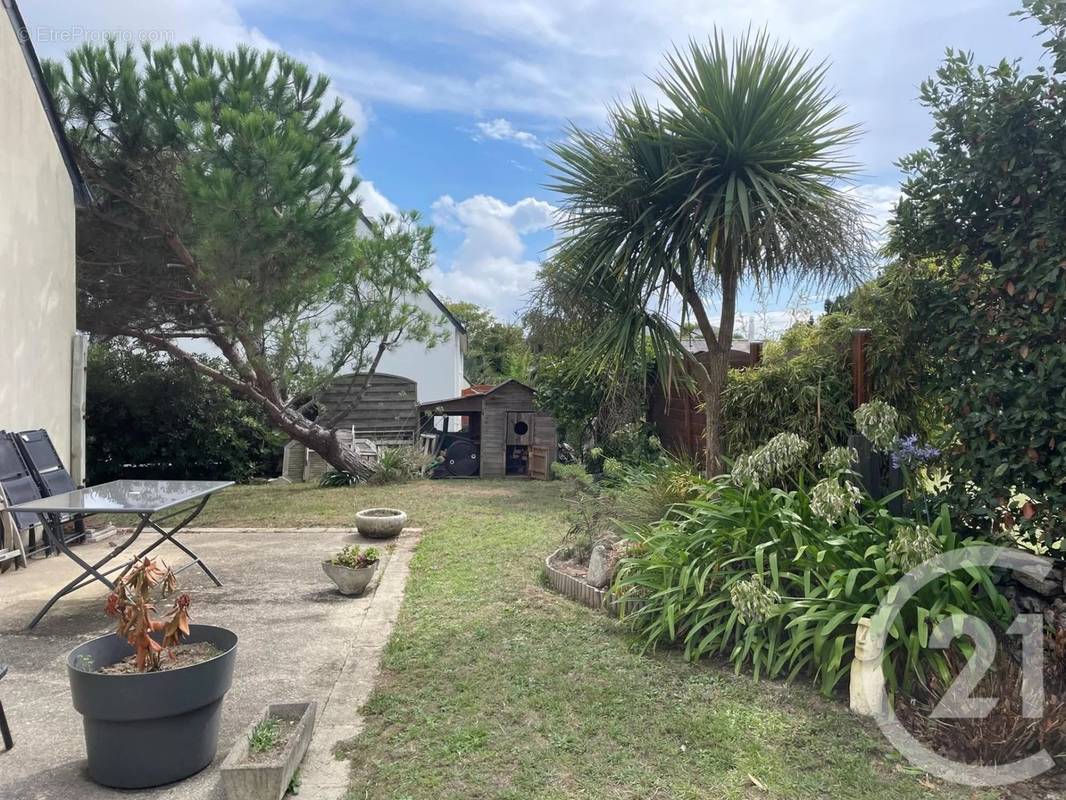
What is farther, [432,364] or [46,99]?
[432,364]

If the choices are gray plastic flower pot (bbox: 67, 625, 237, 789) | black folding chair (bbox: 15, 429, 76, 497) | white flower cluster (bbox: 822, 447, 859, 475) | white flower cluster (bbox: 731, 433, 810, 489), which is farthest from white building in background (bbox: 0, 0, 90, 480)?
white flower cluster (bbox: 822, 447, 859, 475)

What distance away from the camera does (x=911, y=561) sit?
3213 millimetres

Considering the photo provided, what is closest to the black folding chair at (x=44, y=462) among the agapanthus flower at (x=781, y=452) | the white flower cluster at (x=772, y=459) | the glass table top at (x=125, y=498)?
the glass table top at (x=125, y=498)

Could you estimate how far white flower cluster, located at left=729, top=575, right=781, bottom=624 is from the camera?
3293 millimetres

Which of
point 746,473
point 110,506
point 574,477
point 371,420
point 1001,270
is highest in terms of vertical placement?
point 1001,270

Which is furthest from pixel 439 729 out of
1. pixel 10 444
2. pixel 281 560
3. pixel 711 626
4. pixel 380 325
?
pixel 380 325

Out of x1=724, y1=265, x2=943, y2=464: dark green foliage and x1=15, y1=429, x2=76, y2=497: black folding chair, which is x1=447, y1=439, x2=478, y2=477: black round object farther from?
x1=724, y1=265, x2=943, y2=464: dark green foliage

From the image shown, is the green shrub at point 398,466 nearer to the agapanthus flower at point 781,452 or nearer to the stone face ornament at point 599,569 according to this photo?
the stone face ornament at point 599,569

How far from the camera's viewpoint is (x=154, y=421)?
1136 cm

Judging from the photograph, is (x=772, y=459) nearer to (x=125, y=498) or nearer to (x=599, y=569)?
(x=599, y=569)

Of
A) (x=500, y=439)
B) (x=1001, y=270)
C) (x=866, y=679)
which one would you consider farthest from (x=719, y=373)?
(x=500, y=439)

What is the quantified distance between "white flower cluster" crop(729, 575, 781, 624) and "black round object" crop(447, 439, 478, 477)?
32.3ft

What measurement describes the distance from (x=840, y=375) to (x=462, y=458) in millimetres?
8829

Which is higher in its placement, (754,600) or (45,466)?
(45,466)
